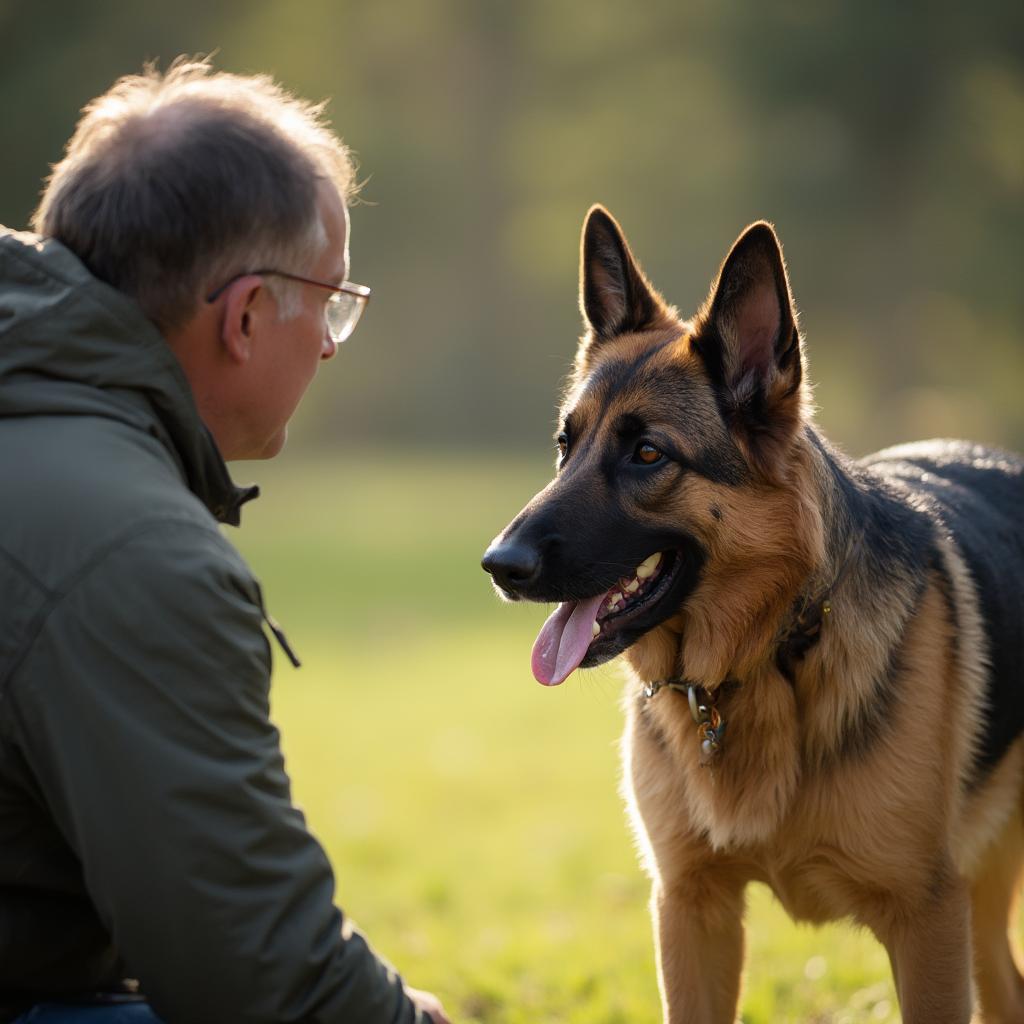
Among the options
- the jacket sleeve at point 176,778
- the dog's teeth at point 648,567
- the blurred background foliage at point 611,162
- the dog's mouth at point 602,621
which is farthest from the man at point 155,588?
the blurred background foliage at point 611,162

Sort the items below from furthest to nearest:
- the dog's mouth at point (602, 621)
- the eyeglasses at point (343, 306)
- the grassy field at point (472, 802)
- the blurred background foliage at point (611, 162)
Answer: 1. the blurred background foliage at point (611, 162)
2. the grassy field at point (472, 802)
3. the dog's mouth at point (602, 621)
4. the eyeglasses at point (343, 306)

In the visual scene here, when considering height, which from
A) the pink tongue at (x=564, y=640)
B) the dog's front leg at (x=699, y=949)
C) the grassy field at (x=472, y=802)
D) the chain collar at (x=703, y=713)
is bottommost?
the grassy field at (x=472, y=802)

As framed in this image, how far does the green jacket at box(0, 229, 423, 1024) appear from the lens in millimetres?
2090

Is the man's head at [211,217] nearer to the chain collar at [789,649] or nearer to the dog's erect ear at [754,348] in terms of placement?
the dog's erect ear at [754,348]

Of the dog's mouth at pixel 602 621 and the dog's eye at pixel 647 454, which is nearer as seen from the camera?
the dog's mouth at pixel 602 621

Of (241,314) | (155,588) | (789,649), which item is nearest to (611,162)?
(789,649)

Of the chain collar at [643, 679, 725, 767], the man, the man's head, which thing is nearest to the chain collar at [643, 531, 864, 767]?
the chain collar at [643, 679, 725, 767]

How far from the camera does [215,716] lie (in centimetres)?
217

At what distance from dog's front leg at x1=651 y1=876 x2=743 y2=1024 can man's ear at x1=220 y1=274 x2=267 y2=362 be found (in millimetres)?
2072

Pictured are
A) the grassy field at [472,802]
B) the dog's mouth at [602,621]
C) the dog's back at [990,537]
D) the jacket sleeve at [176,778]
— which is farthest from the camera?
the grassy field at [472,802]

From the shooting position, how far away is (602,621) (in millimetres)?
3619

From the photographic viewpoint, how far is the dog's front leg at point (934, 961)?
3453 millimetres

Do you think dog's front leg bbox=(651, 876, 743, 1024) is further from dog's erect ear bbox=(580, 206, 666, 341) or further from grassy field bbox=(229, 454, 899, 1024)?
dog's erect ear bbox=(580, 206, 666, 341)

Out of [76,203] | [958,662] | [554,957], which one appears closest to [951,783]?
[958,662]
